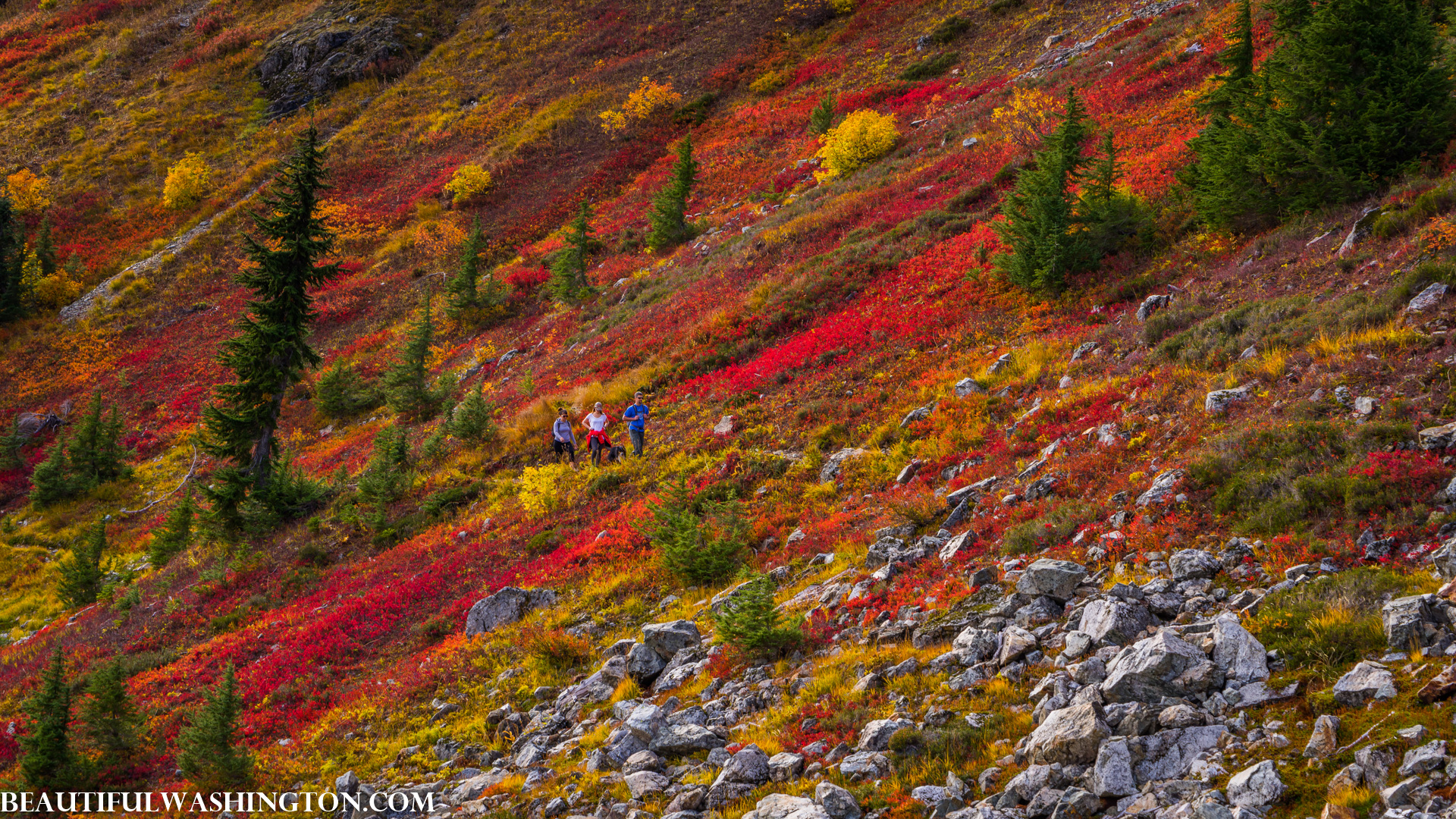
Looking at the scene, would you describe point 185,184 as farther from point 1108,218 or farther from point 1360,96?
point 1360,96

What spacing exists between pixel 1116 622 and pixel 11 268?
2404 inches

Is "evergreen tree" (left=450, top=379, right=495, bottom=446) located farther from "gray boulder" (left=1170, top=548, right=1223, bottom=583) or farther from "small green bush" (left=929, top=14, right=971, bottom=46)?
"small green bush" (left=929, top=14, right=971, bottom=46)

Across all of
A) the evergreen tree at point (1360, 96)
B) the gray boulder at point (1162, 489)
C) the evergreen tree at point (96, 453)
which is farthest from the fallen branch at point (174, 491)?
the evergreen tree at point (1360, 96)

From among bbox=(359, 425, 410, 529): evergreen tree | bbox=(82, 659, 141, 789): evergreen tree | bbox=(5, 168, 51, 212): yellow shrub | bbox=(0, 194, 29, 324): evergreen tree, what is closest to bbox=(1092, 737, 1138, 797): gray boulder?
bbox=(82, 659, 141, 789): evergreen tree

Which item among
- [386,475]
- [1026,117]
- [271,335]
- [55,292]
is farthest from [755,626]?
[55,292]

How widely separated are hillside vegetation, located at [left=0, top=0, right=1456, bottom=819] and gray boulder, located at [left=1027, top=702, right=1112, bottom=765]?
51mm

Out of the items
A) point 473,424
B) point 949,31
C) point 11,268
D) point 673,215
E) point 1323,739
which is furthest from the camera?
point 949,31

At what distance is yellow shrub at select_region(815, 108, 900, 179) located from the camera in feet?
119

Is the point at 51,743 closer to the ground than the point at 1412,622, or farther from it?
closer to the ground

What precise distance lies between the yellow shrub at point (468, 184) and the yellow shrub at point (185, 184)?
20.2 m

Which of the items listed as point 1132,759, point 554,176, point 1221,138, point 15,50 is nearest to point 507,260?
point 554,176

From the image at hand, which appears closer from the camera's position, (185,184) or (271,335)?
(271,335)

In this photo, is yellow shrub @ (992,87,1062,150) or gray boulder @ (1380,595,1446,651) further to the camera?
yellow shrub @ (992,87,1062,150)

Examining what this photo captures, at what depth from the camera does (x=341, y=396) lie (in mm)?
32438
